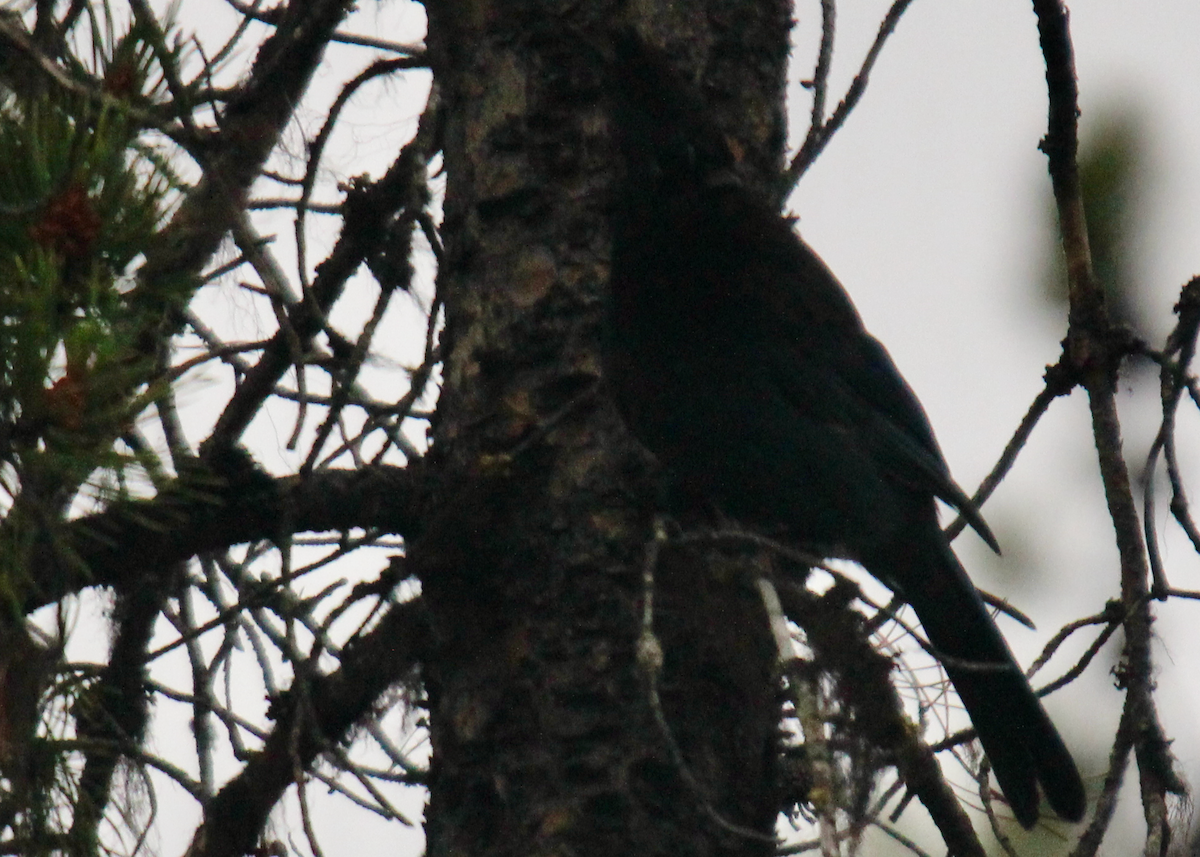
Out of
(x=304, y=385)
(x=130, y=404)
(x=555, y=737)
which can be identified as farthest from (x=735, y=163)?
(x=130, y=404)

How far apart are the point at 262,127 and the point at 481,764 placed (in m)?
1.46

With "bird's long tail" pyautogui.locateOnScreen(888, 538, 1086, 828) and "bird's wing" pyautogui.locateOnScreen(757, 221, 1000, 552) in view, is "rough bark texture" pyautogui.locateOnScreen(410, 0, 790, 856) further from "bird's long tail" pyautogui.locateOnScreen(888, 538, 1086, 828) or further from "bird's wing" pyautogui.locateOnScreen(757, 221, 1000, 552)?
"bird's long tail" pyautogui.locateOnScreen(888, 538, 1086, 828)

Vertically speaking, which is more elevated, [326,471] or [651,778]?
[326,471]

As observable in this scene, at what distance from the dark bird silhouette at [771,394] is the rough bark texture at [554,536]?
0.08m

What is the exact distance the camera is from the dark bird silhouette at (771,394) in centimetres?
262

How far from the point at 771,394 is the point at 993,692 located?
840mm

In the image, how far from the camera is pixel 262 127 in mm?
3043

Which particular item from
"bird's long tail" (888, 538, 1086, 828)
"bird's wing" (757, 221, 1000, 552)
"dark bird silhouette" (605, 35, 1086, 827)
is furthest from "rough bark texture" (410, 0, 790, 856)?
"bird's long tail" (888, 538, 1086, 828)

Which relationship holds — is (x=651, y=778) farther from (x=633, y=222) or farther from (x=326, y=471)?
(x=633, y=222)

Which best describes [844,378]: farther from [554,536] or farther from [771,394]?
[554,536]

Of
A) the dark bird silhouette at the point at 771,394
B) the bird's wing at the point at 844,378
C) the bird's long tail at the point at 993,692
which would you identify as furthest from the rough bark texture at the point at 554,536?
the bird's long tail at the point at 993,692

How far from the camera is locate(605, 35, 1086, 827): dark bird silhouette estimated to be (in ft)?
8.61

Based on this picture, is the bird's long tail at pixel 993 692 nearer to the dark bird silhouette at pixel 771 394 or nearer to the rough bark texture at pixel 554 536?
the dark bird silhouette at pixel 771 394

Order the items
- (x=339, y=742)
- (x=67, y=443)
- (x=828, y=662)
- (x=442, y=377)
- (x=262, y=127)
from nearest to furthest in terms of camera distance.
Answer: (x=67, y=443) < (x=828, y=662) < (x=339, y=742) < (x=442, y=377) < (x=262, y=127)
